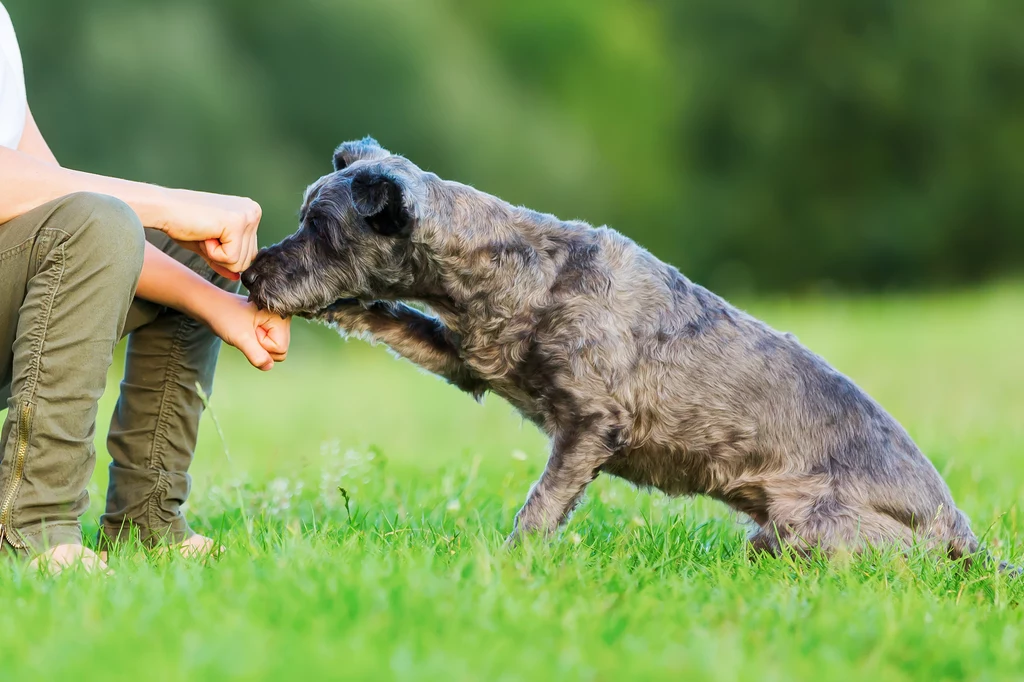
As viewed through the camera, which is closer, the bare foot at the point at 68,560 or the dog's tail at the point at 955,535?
the bare foot at the point at 68,560

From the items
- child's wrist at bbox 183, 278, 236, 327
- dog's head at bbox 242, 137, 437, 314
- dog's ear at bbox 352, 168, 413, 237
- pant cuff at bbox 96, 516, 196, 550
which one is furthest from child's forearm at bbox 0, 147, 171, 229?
pant cuff at bbox 96, 516, 196, 550

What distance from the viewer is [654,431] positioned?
159 inches

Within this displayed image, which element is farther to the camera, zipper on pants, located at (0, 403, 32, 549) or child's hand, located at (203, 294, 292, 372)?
child's hand, located at (203, 294, 292, 372)

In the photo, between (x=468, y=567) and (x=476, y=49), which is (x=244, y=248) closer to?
(x=468, y=567)

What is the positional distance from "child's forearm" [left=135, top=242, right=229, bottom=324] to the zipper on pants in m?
0.61

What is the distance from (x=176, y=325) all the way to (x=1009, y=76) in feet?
96.6

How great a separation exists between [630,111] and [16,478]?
31.1 m

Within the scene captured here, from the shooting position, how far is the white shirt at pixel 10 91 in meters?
3.90

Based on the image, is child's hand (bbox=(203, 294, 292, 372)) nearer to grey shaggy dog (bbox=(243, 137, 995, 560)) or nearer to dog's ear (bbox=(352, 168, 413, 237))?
grey shaggy dog (bbox=(243, 137, 995, 560))

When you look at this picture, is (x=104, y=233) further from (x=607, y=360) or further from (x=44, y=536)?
(x=607, y=360)

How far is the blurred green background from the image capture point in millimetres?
19062

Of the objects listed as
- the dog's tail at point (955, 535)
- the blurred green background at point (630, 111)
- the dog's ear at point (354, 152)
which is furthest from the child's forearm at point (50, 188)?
the blurred green background at point (630, 111)

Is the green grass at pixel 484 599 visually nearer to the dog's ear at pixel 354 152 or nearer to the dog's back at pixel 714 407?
the dog's back at pixel 714 407

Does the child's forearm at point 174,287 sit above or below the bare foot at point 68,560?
above
